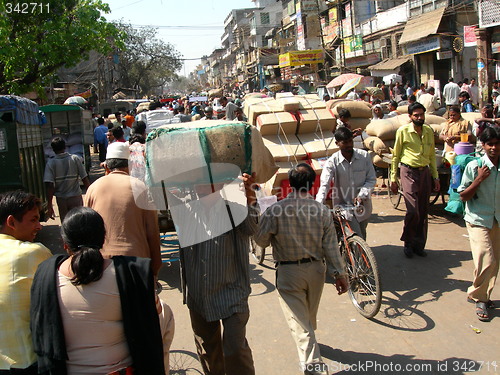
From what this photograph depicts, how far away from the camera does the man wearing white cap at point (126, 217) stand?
3.58 meters

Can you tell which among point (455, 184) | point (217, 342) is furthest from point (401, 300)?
point (217, 342)

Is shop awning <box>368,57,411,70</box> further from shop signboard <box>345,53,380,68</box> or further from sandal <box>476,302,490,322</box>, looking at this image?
sandal <box>476,302,490,322</box>

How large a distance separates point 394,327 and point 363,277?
560 mm

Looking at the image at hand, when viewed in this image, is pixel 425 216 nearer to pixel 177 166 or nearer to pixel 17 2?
pixel 177 166

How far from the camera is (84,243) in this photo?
2.29 metres

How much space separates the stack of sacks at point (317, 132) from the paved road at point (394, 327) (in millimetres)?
1607

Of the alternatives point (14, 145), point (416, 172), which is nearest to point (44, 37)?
point (14, 145)

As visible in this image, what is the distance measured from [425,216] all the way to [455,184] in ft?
4.03

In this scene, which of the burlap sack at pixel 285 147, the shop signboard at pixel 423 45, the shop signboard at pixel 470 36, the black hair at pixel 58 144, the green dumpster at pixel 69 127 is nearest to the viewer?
the black hair at pixel 58 144

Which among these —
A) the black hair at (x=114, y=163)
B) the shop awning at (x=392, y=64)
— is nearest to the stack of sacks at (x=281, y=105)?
the black hair at (x=114, y=163)

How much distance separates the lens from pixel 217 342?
10.6 ft

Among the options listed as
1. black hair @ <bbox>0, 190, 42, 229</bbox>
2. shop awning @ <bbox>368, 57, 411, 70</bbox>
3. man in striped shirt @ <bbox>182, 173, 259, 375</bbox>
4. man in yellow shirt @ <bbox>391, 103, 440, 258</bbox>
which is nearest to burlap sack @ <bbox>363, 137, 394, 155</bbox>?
man in yellow shirt @ <bbox>391, 103, 440, 258</bbox>

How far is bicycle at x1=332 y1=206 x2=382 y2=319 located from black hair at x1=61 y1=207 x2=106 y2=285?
2.82 m

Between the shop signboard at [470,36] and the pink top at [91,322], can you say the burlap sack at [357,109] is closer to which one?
the pink top at [91,322]
